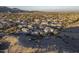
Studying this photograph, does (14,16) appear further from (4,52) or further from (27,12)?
(4,52)

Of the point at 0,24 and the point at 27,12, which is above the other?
the point at 27,12

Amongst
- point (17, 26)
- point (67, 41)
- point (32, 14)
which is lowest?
point (67, 41)

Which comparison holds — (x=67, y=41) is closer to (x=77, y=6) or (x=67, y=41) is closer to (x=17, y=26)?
(x=77, y=6)

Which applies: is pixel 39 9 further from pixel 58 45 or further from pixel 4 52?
pixel 4 52

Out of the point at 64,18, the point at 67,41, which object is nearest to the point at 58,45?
the point at 67,41

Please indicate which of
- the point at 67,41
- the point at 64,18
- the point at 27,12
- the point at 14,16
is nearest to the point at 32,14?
the point at 27,12

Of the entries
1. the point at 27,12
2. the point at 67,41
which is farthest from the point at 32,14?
the point at 67,41
